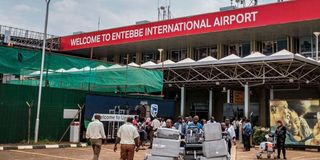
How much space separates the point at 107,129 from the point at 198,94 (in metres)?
18.4

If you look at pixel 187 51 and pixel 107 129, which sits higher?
pixel 187 51

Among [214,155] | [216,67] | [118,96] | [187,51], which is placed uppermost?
[187,51]

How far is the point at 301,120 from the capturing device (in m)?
22.1

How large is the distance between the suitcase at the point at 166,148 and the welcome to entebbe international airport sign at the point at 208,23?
20771 mm

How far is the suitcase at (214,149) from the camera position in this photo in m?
12.2

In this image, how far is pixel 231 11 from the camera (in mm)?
33312

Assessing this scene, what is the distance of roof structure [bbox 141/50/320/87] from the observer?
25.5 meters

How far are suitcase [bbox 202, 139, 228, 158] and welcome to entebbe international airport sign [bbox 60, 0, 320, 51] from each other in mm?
19510

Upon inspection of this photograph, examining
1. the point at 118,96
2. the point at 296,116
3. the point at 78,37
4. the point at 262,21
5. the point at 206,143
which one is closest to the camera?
the point at 206,143

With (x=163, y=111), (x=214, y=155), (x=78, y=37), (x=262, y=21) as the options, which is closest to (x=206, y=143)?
(x=214, y=155)

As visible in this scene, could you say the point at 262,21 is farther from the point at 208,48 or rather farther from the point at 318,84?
the point at 208,48

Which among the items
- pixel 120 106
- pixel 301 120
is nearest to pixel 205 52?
pixel 120 106

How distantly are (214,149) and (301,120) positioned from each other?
37.4ft

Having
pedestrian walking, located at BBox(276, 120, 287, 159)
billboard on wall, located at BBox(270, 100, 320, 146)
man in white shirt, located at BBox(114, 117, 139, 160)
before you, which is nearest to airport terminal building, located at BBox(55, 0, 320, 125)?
billboard on wall, located at BBox(270, 100, 320, 146)
